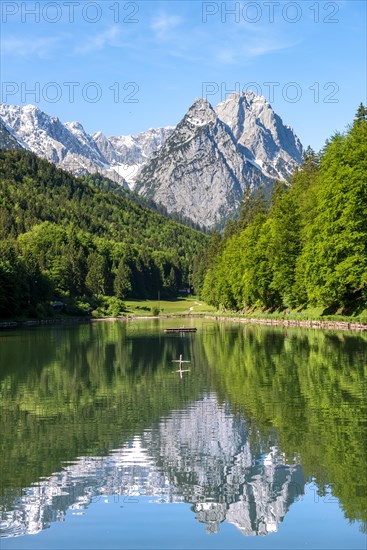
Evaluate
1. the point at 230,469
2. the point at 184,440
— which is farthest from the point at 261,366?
the point at 230,469

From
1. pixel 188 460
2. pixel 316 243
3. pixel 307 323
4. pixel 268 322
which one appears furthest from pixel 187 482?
pixel 268 322

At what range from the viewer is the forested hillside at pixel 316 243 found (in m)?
70.6

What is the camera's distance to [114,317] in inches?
7475

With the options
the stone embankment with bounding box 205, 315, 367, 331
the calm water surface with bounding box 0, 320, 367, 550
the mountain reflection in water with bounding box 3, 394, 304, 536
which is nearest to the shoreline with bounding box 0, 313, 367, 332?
the stone embankment with bounding box 205, 315, 367, 331

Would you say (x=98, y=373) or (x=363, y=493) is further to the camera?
(x=98, y=373)

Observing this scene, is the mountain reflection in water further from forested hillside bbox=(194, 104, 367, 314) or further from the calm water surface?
forested hillside bbox=(194, 104, 367, 314)

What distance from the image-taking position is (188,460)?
21.1m

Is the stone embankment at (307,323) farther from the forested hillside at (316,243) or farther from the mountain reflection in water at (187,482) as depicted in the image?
the mountain reflection in water at (187,482)

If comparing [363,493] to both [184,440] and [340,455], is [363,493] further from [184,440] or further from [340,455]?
[184,440]

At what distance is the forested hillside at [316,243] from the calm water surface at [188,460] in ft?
102

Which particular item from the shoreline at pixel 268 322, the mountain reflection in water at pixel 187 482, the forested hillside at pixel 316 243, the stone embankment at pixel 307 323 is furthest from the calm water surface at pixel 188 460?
the shoreline at pixel 268 322

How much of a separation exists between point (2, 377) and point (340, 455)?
2794 centimetres

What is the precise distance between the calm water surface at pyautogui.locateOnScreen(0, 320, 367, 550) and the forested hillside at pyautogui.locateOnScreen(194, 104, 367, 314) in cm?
3115

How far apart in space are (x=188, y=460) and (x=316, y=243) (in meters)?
60.9
